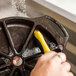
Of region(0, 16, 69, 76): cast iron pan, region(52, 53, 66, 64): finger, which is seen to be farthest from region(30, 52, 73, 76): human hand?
region(0, 16, 69, 76): cast iron pan

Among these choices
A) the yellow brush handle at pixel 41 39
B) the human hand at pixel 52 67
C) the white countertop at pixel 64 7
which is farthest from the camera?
the white countertop at pixel 64 7

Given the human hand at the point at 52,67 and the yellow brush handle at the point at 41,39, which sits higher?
the human hand at the point at 52,67

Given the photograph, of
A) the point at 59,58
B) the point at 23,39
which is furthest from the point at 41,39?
the point at 59,58

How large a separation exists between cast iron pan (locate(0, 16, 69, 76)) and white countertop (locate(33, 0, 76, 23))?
0.08 m

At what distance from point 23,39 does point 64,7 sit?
0.24 m

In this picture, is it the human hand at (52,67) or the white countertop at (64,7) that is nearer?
the human hand at (52,67)

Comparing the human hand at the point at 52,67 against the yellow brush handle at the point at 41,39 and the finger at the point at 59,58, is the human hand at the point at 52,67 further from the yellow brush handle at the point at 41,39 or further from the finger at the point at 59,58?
the yellow brush handle at the point at 41,39

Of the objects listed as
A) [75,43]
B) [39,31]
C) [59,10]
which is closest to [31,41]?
[39,31]

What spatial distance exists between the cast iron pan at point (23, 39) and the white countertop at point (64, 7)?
8cm

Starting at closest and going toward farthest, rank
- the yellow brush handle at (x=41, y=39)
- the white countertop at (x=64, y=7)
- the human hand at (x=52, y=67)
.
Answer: the human hand at (x=52, y=67)
the yellow brush handle at (x=41, y=39)
the white countertop at (x=64, y=7)

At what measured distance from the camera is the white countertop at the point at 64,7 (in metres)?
0.75

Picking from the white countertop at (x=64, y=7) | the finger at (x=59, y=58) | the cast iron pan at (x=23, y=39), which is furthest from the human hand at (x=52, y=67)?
the white countertop at (x=64, y=7)

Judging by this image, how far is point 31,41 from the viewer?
0.74 metres

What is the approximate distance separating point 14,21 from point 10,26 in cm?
3
